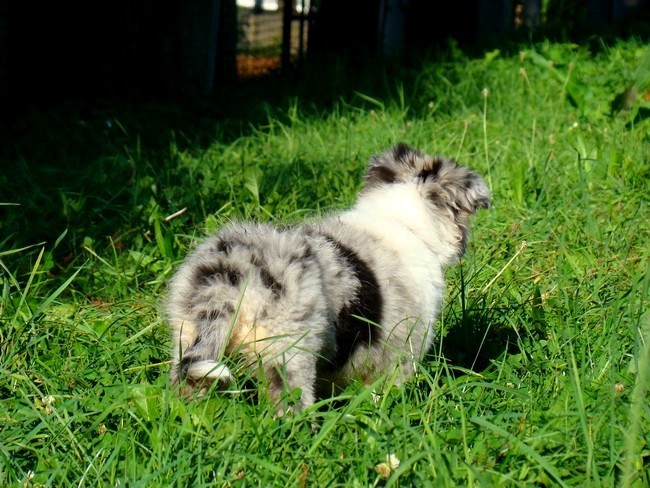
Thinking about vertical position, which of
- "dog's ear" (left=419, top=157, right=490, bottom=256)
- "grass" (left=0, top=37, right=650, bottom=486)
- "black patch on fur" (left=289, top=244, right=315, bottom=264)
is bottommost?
"grass" (left=0, top=37, right=650, bottom=486)

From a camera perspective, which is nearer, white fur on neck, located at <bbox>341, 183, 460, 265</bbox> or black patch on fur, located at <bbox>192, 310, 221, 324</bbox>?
black patch on fur, located at <bbox>192, 310, 221, 324</bbox>

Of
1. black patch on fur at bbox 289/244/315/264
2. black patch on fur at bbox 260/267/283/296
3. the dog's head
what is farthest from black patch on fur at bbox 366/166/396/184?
black patch on fur at bbox 260/267/283/296

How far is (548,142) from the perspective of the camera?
5637mm

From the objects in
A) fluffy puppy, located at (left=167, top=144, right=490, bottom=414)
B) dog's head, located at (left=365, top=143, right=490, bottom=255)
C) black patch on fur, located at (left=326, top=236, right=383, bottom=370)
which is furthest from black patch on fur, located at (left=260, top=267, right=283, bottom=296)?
dog's head, located at (left=365, top=143, right=490, bottom=255)

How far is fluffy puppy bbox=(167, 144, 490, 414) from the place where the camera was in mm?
2521

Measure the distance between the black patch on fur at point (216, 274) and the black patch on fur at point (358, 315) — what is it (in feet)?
1.40

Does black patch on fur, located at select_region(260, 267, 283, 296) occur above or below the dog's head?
below

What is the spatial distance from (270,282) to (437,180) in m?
1.24

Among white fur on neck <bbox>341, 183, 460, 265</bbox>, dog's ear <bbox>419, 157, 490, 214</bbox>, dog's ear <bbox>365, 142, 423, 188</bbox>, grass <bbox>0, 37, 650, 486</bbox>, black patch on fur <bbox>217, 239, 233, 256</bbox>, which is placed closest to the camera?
grass <bbox>0, 37, 650, 486</bbox>

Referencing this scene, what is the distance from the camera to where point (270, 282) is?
99.2 inches

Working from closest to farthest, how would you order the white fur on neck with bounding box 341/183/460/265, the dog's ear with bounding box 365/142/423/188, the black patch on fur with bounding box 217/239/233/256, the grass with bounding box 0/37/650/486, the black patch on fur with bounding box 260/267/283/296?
the grass with bounding box 0/37/650/486 → the black patch on fur with bounding box 260/267/283/296 → the black patch on fur with bounding box 217/239/233/256 → the white fur on neck with bounding box 341/183/460/265 → the dog's ear with bounding box 365/142/423/188

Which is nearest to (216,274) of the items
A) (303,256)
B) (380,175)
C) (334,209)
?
(303,256)

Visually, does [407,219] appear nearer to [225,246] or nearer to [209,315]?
[225,246]

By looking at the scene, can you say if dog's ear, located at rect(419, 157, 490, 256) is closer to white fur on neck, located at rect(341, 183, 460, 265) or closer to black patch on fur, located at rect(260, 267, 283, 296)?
white fur on neck, located at rect(341, 183, 460, 265)
